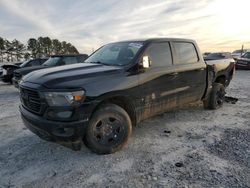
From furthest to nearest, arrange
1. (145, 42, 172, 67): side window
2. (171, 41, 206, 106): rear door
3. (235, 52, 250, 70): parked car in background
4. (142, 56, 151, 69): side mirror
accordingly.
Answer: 1. (235, 52, 250, 70): parked car in background
2. (171, 41, 206, 106): rear door
3. (145, 42, 172, 67): side window
4. (142, 56, 151, 69): side mirror

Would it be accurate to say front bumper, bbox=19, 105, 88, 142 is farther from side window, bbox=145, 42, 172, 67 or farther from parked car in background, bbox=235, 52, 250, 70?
parked car in background, bbox=235, 52, 250, 70

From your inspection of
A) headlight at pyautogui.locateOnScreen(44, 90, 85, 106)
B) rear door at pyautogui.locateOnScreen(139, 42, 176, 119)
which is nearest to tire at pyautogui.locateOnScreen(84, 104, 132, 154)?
headlight at pyautogui.locateOnScreen(44, 90, 85, 106)

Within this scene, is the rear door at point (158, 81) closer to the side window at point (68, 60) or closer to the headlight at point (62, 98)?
the headlight at point (62, 98)

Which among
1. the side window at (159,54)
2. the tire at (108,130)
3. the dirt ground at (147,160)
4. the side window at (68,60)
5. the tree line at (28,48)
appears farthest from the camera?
the tree line at (28,48)

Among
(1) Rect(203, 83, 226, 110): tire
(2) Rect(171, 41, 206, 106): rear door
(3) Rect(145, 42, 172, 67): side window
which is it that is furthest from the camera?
(1) Rect(203, 83, 226, 110): tire

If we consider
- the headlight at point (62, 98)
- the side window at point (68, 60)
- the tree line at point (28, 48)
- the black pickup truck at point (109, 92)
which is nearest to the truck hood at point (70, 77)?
the black pickup truck at point (109, 92)

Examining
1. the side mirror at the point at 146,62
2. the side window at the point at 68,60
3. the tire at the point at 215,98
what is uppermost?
the side window at the point at 68,60

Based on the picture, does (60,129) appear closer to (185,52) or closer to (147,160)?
(147,160)

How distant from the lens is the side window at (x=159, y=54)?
4.58 meters

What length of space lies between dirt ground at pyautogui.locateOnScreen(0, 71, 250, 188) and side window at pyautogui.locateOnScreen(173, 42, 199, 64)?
4.65ft

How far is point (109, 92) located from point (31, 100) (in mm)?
1202

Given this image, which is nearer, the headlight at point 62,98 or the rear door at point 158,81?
the headlight at point 62,98

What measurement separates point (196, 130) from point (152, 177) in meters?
2.15

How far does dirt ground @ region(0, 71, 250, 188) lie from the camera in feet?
10.5
